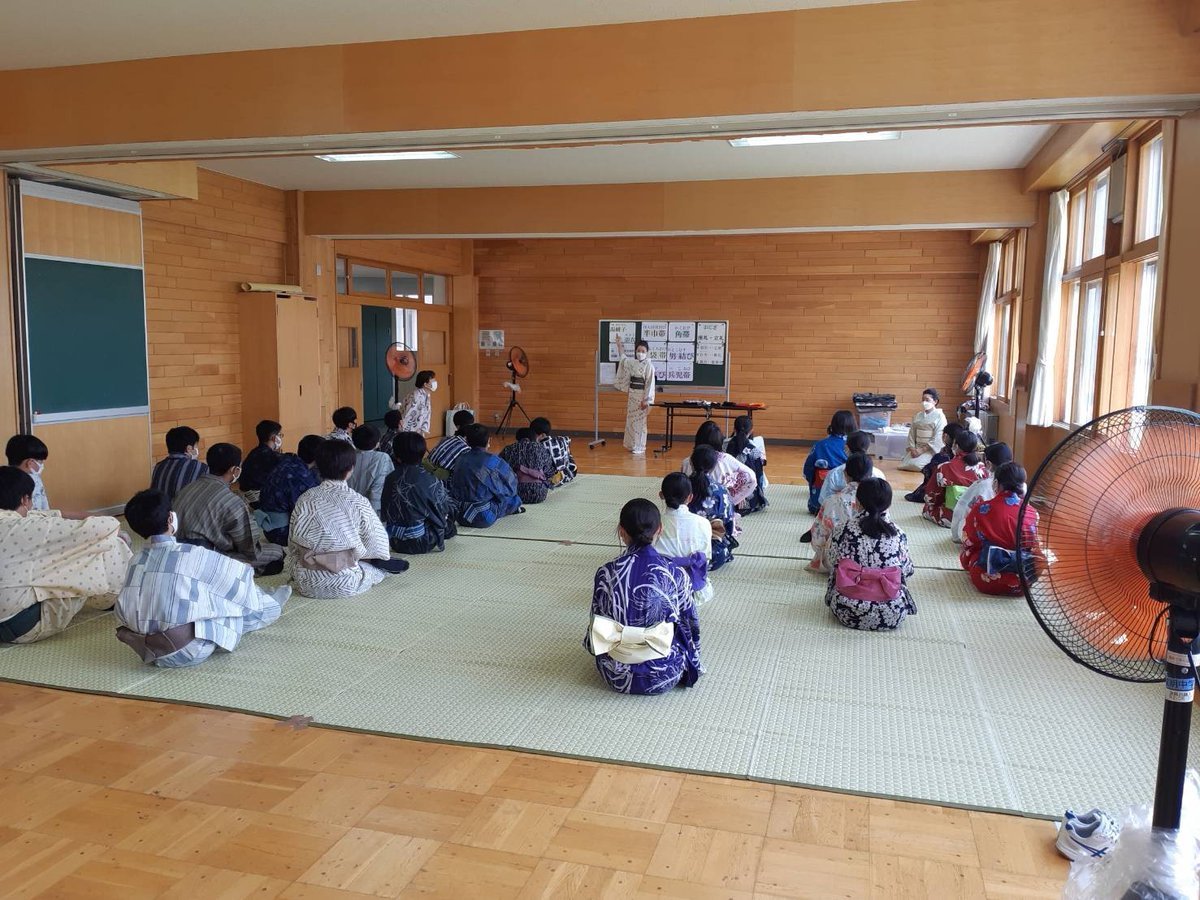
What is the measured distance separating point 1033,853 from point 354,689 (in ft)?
7.63

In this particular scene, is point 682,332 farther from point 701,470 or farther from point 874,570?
point 874,570

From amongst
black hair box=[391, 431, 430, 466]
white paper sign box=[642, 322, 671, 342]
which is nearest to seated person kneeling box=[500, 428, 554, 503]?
black hair box=[391, 431, 430, 466]

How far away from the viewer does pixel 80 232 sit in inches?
253

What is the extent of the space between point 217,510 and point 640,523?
101 inches

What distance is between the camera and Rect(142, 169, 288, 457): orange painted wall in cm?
744

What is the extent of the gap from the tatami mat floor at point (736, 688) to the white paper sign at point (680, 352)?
294 inches

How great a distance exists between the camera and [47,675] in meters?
3.50

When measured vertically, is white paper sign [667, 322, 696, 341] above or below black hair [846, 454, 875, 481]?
above

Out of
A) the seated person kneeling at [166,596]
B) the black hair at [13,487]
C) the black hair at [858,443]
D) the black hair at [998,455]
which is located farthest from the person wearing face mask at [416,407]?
the black hair at [998,455]

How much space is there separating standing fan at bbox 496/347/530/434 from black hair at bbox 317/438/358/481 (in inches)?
298

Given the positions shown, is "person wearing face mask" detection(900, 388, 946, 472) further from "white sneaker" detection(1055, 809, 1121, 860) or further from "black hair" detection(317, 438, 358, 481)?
"white sneaker" detection(1055, 809, 1121, 860)

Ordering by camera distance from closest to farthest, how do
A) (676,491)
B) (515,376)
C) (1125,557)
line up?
1. (1125,557)
2. (676,491)
3. (515,376)

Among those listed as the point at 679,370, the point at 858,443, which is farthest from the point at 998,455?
the point at 679,370

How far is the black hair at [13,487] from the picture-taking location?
3828 mm
